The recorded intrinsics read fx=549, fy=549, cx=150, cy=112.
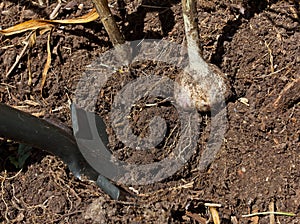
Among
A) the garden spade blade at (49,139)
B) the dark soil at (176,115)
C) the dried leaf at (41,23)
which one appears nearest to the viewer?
the garden spade blade at (49,139)

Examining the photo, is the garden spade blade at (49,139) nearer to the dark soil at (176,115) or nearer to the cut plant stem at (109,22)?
the dark soil at (176,115)

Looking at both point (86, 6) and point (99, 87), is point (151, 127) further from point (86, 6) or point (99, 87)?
point (86, 6)

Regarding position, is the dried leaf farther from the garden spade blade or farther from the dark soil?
the garden spade blade

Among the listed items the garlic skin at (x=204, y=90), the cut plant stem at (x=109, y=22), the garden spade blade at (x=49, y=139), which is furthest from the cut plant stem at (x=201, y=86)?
the garden spade blade at (x=49, y=139)

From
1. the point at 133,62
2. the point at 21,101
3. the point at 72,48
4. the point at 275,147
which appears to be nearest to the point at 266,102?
the point at 275,147

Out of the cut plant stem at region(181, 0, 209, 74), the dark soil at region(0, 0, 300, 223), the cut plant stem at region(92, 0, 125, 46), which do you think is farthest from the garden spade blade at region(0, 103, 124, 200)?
the cut plant stem at region(181, 0, 209, 74)

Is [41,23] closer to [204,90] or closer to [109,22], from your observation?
[109,22]
